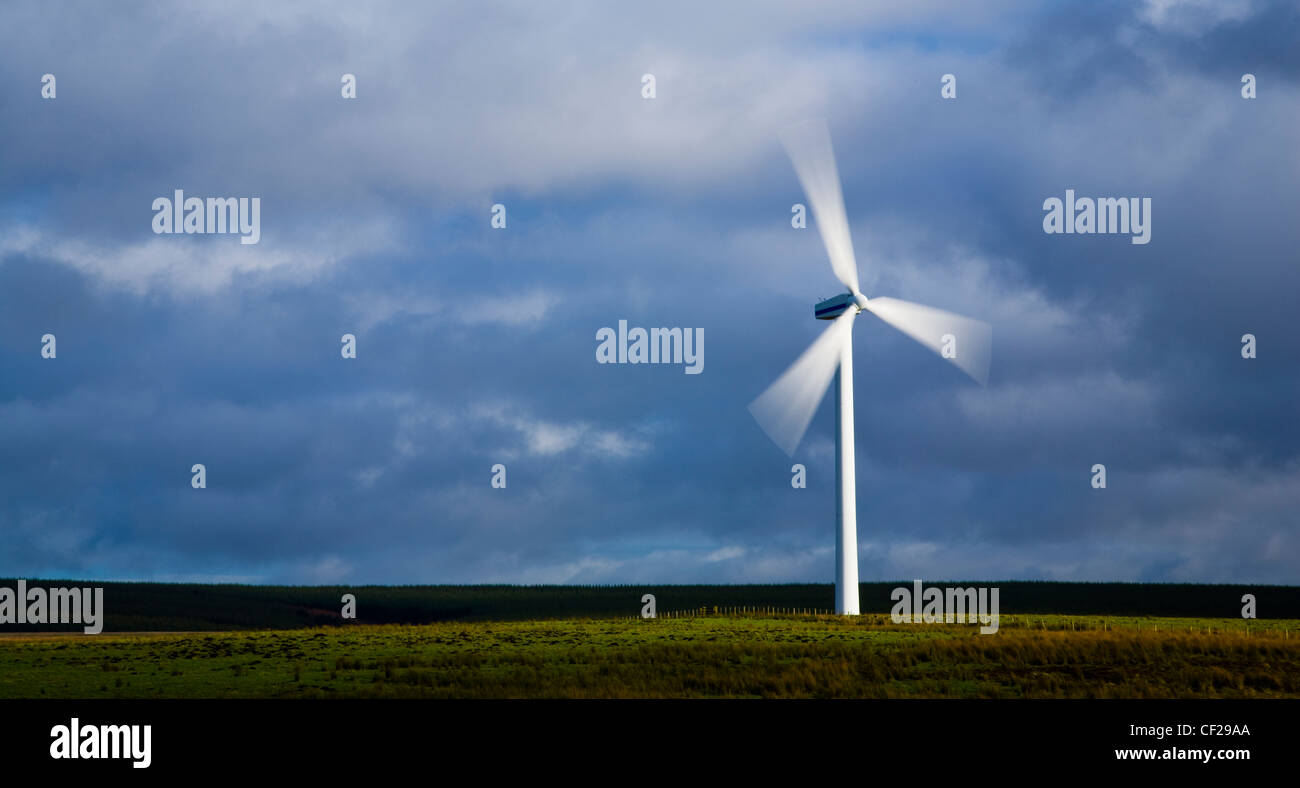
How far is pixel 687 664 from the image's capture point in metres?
49.6

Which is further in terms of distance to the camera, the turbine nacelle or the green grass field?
the turbine nacelle

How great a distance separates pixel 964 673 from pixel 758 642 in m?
13.3

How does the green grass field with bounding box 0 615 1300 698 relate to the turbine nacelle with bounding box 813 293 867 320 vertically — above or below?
below

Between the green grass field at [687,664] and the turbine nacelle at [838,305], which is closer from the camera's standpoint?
the green grass field at [687,664]

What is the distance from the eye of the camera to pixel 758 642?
192ft

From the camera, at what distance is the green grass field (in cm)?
4303

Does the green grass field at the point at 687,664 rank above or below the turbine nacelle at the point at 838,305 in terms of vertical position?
below

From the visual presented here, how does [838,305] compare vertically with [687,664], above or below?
above

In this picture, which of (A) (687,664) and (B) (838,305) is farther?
(B) (838,305)

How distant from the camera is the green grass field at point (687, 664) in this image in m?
43.0
